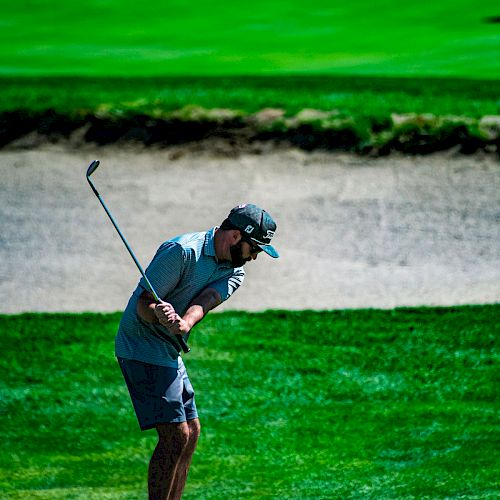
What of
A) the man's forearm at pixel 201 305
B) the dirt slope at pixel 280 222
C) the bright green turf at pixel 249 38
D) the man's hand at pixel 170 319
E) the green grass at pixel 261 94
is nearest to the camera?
the man's hand at pixel 170 319

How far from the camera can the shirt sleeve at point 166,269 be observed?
6.42m

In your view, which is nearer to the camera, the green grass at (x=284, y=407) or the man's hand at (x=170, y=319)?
the man's hand at (x=170, y=319)

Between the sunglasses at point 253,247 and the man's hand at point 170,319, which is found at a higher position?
the sunglasses at point 253,247

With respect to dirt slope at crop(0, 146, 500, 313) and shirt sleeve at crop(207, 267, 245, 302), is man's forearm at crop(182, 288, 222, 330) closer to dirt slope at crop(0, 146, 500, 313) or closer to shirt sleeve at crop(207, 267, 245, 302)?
shirt sleeve at crop(207, 267, 245, 302)

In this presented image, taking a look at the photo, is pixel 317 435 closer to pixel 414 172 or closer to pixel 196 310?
pixel 196 310

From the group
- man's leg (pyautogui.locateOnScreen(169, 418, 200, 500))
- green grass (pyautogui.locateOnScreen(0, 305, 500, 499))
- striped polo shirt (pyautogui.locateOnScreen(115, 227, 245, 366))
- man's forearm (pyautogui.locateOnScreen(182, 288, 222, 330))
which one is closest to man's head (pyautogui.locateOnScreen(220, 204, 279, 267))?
striped polo shirt (pyautogui.locateOnScreen(115, 227, 245, 366))

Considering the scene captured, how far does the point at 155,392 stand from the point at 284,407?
293cm

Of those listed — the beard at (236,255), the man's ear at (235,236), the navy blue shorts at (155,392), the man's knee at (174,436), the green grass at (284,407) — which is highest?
the man's ear at (235,236)

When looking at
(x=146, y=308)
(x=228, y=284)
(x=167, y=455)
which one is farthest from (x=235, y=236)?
(x=167, y=455)

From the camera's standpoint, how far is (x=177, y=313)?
259 inches

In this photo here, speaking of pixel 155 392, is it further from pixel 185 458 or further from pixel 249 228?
pixel 249 228

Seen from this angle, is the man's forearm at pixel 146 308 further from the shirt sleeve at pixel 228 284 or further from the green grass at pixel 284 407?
the green grass at pixel 284 407

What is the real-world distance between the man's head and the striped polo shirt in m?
0.12

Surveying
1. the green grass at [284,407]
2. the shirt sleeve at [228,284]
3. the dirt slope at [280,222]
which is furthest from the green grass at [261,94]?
the shirt sleeve at [228,284]
